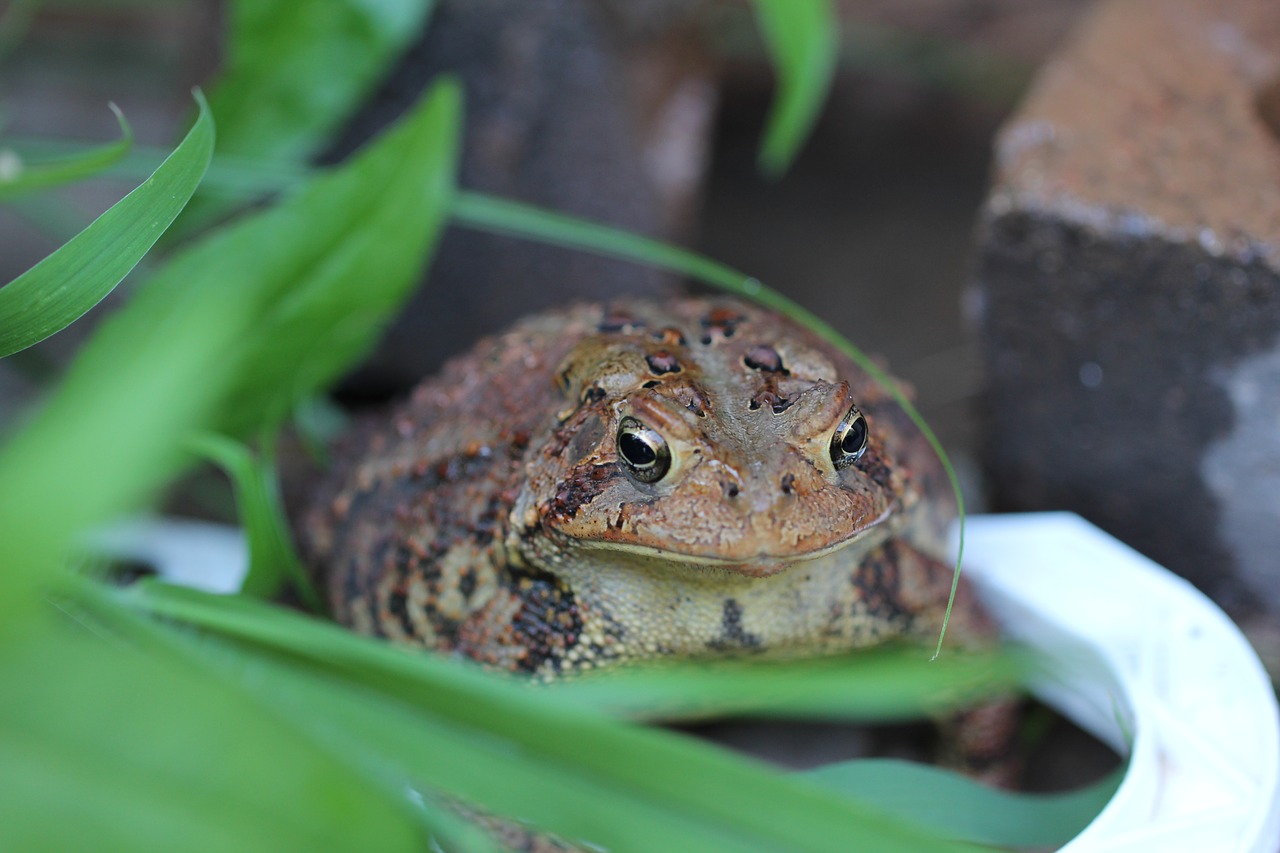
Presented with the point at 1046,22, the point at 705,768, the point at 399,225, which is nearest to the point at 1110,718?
the point at 705,768

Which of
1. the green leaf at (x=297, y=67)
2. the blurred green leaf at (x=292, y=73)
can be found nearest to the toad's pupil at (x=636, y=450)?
the blurred green leaf at (x=292, y=73)

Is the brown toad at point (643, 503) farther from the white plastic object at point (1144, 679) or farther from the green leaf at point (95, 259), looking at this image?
the green leaf at point (95, 259)

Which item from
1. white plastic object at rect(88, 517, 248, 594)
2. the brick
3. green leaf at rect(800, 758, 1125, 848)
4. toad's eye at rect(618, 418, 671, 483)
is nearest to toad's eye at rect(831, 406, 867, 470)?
toad's eye at rect(618, 418, 671, 483)

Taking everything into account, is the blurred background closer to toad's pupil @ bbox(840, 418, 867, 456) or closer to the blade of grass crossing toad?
the blade of grass crossing toad

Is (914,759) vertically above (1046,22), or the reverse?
(1046,22)

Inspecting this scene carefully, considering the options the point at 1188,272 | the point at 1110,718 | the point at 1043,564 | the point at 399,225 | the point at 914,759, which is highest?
the point at 399,225

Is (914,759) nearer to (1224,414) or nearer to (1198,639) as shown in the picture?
(1198,639)
